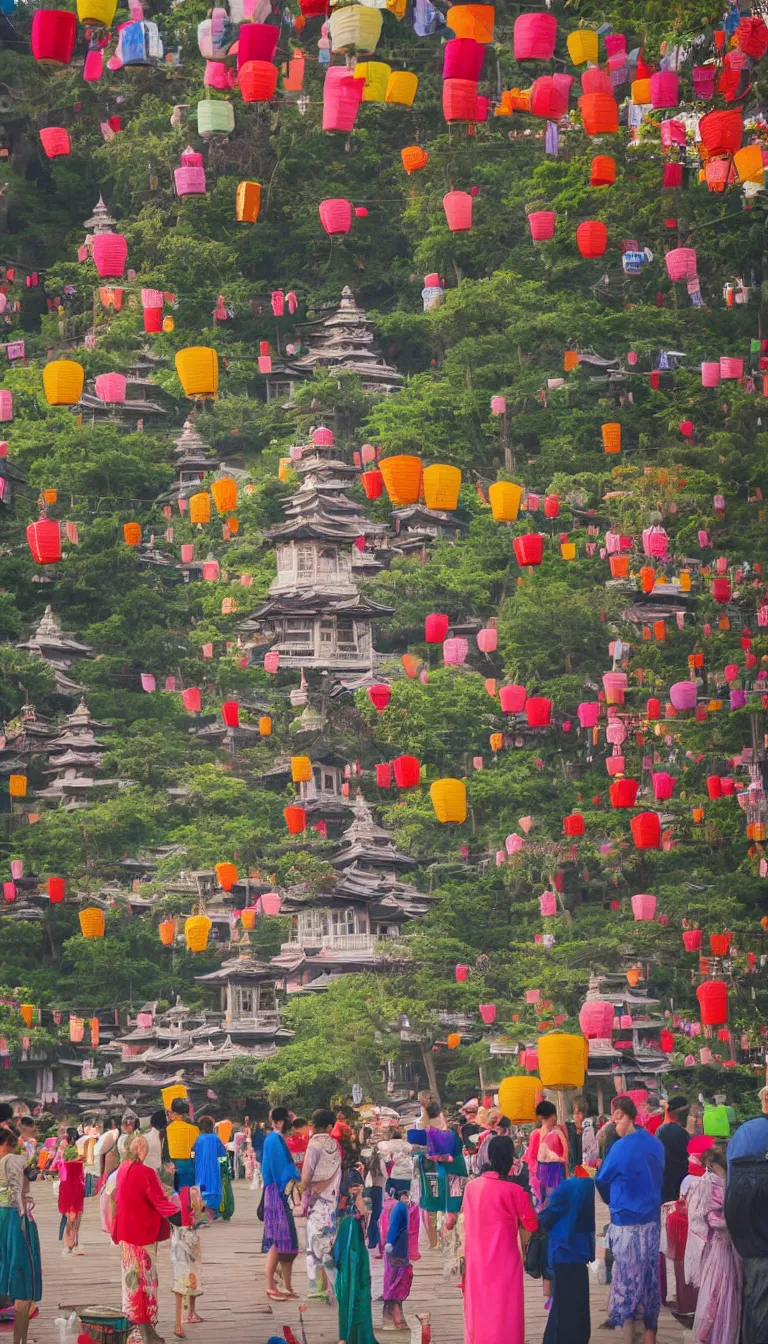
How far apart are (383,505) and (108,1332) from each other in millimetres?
40054

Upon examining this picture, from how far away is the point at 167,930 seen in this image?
131 feet

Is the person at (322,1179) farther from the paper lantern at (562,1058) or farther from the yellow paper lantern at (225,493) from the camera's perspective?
the yellow paper lantern at (225,493)

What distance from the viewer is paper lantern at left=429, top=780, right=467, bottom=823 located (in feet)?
109

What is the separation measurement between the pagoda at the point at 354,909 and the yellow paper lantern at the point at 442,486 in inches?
479

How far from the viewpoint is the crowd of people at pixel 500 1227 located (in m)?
9.66

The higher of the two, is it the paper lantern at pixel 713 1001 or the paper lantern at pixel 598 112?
the paper lantern at pixel 598 112

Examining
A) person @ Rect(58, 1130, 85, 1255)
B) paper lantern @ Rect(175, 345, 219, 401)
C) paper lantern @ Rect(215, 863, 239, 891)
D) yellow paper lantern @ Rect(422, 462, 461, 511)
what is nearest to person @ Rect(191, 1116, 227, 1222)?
person @ Rect(58, 1130, 85, 1255)

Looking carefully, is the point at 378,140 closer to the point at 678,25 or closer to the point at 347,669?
the point at 347,669

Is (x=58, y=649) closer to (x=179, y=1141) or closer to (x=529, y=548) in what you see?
(x=529, y=548)

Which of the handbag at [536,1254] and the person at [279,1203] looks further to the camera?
the person at [279,1203]

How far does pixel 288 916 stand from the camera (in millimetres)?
41250

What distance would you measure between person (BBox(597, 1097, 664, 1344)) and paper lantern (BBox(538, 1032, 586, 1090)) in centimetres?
995

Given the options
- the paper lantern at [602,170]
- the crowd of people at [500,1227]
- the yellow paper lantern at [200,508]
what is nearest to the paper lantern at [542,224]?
the paper lantern at [602,170]

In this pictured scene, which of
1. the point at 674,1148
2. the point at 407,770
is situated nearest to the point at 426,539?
the point at 407,770
